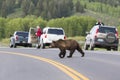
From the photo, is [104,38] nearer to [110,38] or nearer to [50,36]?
[110,38]

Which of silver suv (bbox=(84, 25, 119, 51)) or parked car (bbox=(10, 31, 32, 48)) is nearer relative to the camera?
silver suv (bbox=(84, 25, 119, 51))

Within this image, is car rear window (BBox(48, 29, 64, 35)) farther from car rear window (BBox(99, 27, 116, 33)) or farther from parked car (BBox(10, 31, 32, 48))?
parked car (BBox(10, 31, 32, 48))

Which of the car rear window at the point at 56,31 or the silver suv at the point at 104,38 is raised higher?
the car rear window at the point at 56,31

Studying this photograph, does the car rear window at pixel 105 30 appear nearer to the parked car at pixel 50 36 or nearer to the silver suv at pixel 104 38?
the silver suv at pixel 104 38

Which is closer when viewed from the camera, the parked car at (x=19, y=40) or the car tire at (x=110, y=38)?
the car tire at (x=110, y=38)

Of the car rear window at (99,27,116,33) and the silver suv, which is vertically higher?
the car rear window at (99,27,116,33)

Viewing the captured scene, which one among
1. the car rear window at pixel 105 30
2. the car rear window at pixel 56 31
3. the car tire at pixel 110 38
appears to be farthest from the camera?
the car rear window at pixel 56 31

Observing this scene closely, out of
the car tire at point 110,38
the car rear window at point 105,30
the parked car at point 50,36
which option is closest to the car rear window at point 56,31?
the parked car at point 50,36

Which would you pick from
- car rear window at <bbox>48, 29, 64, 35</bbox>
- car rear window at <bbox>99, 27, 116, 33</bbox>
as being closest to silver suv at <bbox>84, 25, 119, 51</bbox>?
car rear window at <bbox>99, 27, 116, 33</bbox>

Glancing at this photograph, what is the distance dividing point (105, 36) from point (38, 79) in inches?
804

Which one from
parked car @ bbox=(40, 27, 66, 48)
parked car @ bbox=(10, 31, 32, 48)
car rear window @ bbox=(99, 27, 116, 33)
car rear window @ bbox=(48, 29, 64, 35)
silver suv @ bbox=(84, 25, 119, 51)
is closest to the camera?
silver suv @ bbox=(84, 25, 119, 51)

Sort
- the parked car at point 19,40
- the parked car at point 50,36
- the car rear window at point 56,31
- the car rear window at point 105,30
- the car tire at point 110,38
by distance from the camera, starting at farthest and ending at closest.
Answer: the parked car at point 19,40 → the car rear window at point 56,31 → the parked car at point 50,36 → the car rear window at point 105,30 → the car tire at point 110,38

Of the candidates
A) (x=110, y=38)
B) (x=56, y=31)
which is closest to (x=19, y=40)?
(x=56, y=31)

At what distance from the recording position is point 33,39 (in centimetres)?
4588
